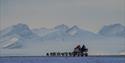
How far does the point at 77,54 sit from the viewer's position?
19525 centimetres

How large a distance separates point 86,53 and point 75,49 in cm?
497

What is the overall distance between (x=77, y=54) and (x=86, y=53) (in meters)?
3.01

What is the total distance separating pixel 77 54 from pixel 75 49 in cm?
441

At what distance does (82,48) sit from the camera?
199 meters

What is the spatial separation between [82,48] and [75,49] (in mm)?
2321

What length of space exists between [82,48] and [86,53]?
356cm

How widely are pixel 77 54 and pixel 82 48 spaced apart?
4.50 m

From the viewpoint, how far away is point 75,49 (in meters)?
199

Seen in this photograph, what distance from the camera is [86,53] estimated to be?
7717 inches
